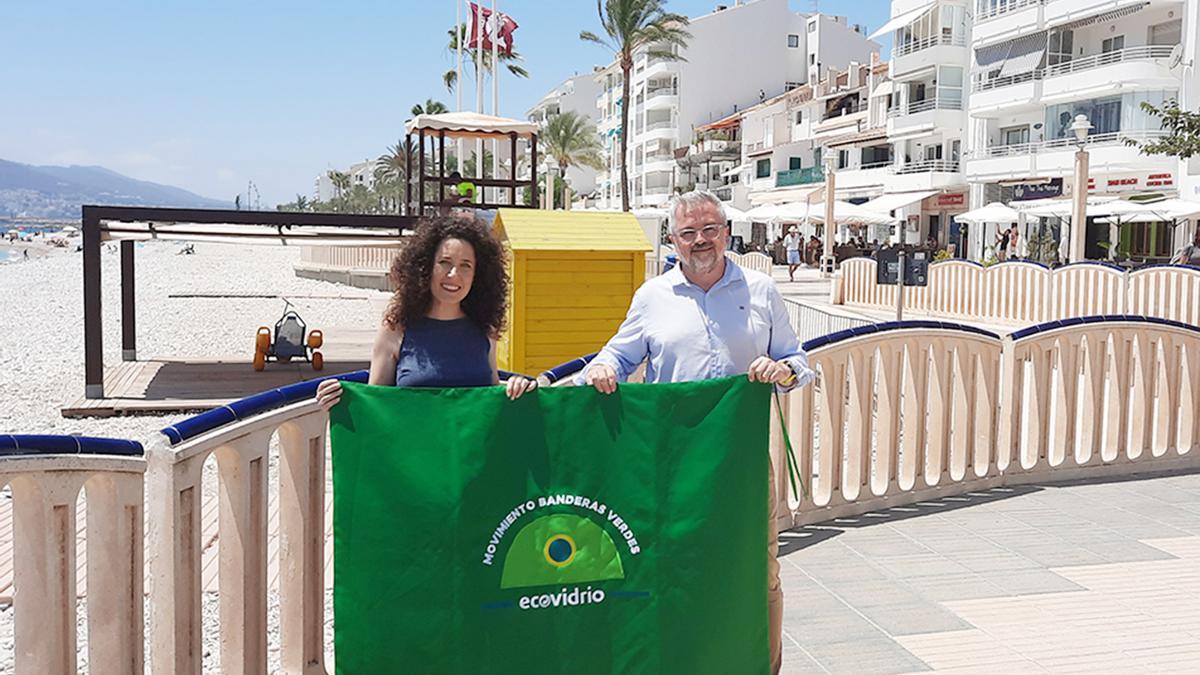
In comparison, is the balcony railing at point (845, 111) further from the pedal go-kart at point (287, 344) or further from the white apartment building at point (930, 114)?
the pedal go-kart at point (287, 344)

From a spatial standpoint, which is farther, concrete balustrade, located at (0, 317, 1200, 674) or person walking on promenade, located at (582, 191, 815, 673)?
person walking on promenade, located at (582, 191, 815, 673)

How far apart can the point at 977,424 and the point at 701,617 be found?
4.20 m

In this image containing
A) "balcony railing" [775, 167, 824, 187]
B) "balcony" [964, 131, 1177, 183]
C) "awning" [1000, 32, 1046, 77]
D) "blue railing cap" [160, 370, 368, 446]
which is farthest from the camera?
"balcony railing" [775, 167, 824, 187]

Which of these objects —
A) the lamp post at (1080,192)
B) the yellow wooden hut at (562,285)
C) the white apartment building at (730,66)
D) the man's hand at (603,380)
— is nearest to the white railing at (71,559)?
the man's hand at (603,380)

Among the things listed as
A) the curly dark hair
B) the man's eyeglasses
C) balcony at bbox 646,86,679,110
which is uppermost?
balcony at bbox 646,86,679,110

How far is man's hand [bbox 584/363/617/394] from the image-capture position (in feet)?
10.8

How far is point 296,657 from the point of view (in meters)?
3.81

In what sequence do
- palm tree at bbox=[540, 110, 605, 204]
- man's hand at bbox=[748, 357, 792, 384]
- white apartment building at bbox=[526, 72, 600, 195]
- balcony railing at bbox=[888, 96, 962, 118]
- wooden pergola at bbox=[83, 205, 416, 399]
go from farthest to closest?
white apartment building at bbox=[526, 72, 600, 195]
palm tree at bbox=[540, 110, 605, 204]
balcony railing at bbox=[888, 96, 962, 118]
wooden pergola at bbox=[83, 205, 416, 399]
man's hand at bbox=[748, 357, 792, 384]

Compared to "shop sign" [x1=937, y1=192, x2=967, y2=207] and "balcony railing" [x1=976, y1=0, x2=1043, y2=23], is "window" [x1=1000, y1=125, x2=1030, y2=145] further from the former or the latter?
"balcony railing" [x1=976, y1=0, x2=1043, y2=23]

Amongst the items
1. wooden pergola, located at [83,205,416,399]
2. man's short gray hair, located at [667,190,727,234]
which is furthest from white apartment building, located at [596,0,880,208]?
man's short gray hair, located at [667,190,727,234]

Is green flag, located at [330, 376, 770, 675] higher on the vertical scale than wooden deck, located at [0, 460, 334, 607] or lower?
higher

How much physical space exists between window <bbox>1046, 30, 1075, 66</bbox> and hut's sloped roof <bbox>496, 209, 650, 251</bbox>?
34.4 metres

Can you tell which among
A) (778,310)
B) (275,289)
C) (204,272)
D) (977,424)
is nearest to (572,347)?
(977,424)

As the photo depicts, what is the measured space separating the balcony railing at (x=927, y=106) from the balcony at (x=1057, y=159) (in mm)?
3052
